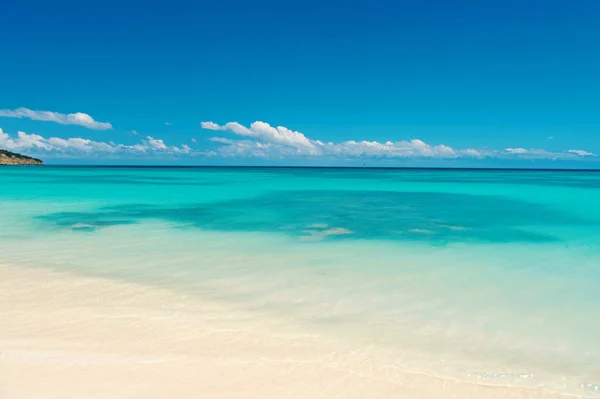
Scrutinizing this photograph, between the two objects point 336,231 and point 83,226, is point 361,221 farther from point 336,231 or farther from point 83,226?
point 83,226

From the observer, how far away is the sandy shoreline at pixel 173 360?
12.1 ft

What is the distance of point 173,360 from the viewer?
13.7ft

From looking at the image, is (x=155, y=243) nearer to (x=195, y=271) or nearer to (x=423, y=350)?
(x=195, y=271)

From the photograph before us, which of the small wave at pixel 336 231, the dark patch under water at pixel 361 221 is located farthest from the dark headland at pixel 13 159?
the small wave at pixel 336 231

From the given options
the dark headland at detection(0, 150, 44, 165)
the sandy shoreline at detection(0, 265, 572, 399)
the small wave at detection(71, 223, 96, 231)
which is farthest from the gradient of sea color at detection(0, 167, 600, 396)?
the dark headland at detection(0, 150, 44, 165)

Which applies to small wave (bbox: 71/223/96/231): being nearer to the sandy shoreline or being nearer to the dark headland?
the sandy shoreline

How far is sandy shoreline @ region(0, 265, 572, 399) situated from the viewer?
369 cm

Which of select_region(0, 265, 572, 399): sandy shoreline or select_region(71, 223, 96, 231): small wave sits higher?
select_region(0, 265, 572, 399): sandy shoreline

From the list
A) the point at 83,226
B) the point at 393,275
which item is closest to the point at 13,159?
the point at 83,226

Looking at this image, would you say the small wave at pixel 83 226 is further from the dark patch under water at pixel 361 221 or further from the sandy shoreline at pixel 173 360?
the sandy shoreline at pixel 173 360

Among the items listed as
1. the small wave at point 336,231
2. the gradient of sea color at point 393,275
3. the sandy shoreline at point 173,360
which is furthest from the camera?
the small wave at point 336,231

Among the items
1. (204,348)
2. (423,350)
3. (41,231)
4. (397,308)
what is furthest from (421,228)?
(41,231)

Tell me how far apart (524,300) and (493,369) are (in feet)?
8.23

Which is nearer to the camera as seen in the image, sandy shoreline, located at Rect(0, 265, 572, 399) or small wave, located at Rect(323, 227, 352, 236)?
sandy shoreline, located at Rect(0, 265, 572, 399)
